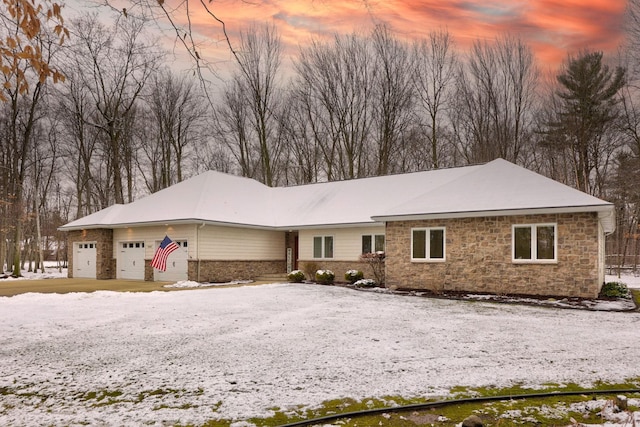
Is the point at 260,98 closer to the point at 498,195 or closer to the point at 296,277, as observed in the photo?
the point at 296,277

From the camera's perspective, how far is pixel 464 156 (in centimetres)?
3522

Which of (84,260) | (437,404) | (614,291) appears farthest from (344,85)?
(437,404)

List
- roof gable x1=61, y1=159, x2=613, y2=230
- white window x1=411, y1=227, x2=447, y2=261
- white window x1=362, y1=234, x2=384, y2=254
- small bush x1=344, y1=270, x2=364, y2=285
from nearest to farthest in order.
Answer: roof gable x1=61, y1=159, x2=613, y2=230, white window x1=411, y1=227, x2=447, y2=261, small bush x1=344, y1=270, x2=364, y2=285, white window x1=362, y1=234, x2=384, y2=254

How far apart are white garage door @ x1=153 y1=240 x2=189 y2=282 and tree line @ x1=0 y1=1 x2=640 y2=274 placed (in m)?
11.1

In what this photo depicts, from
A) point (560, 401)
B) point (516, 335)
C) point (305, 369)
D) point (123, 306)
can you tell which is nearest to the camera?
point (560, 401)

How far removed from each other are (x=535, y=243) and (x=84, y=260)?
72.9 ft

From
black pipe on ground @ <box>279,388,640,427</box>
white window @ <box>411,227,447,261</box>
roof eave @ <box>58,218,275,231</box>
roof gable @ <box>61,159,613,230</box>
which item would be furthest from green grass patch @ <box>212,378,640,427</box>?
roof eave @ <box>58,218,275,231</box>

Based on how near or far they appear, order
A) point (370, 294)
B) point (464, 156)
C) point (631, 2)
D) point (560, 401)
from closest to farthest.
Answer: point (560, 401) < point (370, 294) < point (631, 2) < point (464, 156)

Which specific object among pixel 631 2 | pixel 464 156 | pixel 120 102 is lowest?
pixel 464 156

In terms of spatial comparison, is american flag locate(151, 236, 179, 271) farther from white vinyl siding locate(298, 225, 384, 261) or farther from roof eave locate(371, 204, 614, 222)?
roof eave locate(371, 204, 614, 222)

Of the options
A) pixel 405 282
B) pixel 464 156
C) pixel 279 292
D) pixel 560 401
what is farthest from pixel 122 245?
pixel 464 156

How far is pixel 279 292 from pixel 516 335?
29.6 feet

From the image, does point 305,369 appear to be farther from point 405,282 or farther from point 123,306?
point 405,282

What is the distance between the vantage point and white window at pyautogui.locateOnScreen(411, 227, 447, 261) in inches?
663
